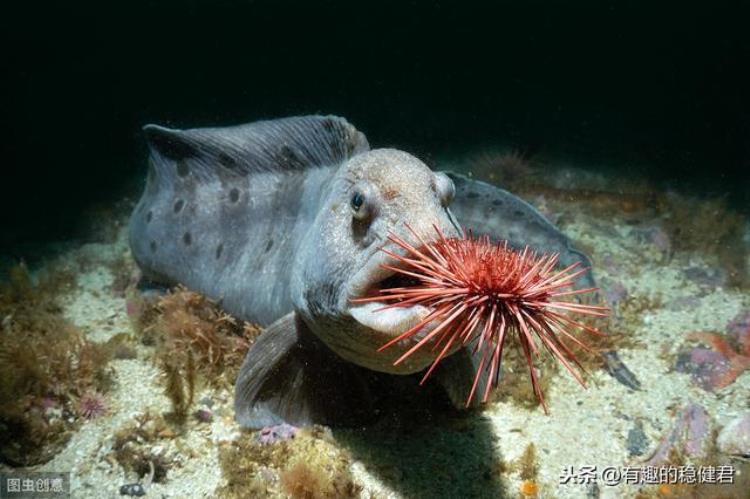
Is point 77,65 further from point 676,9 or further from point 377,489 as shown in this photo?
point 676,9

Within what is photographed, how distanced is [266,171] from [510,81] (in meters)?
14.3

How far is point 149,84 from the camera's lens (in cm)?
1611

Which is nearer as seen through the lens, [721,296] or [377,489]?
[377,489]

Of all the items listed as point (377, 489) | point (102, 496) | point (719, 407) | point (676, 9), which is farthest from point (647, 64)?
point (102, 496)

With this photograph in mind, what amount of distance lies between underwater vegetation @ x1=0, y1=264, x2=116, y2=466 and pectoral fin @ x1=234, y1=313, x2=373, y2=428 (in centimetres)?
134

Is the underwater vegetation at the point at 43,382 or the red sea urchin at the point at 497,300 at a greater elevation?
the red sea urchin at the point at 497,300

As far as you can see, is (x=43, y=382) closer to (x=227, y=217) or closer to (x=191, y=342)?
(x=191, y=342)

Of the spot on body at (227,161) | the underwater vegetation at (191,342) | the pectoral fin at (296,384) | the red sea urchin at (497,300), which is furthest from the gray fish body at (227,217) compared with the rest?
the red sea urchin at (497,300)

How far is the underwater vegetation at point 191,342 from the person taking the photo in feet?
13.1

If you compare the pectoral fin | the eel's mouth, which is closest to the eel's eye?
the eel's mouth

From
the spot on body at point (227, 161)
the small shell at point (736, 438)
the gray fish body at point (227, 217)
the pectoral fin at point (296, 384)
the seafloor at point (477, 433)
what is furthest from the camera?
the spot on body at point (227, 161)

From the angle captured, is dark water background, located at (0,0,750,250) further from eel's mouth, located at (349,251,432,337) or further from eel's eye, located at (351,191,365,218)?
eel's mouth, located at (349,251,432,337)

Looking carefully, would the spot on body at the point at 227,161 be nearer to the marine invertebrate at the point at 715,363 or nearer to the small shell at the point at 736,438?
the marine invertebrate at the point at 715,363

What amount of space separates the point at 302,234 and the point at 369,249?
1.45 meters
